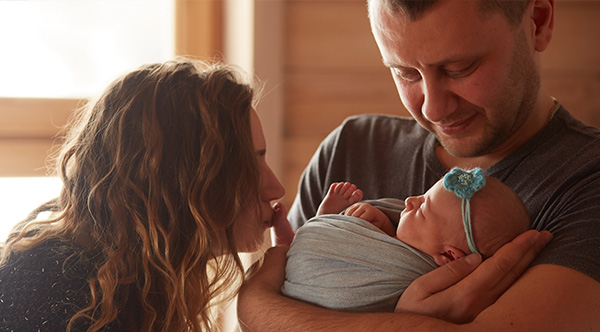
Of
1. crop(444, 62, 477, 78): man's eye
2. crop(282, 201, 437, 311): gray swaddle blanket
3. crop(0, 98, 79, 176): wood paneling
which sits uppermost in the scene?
crop(444, 62, 477, 78): man's eye

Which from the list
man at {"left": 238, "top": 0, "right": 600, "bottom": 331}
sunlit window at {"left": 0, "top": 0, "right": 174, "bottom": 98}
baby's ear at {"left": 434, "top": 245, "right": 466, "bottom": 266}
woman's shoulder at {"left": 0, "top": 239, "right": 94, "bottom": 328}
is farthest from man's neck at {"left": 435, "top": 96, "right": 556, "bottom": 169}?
sunlit window at {"left": 0, "top": 0, "right": 174, "bottom": 98}

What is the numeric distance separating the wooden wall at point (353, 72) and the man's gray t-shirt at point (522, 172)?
70 centimetres

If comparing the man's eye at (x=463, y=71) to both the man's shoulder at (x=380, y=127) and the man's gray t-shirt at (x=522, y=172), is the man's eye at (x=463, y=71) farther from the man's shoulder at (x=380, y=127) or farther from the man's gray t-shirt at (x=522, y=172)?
the man's shoulder at (x=380, y=127)

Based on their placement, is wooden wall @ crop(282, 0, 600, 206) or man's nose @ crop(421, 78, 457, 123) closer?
man's nose @ crop(421, 78, 457, 123)

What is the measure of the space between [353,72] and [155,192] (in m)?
1.45

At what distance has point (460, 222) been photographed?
1332 mm

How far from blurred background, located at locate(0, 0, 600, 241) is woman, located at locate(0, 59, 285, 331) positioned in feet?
3.61

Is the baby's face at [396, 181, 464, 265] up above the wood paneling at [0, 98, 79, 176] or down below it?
above

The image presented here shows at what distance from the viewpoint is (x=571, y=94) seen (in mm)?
2711

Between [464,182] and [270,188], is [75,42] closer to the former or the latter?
[270,188]

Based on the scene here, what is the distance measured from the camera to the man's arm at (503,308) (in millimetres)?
1143

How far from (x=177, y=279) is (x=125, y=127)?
36cm

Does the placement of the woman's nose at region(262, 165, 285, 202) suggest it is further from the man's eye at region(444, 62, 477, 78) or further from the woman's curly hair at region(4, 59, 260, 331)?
the man's eye at region(444, 62, 477, 78)

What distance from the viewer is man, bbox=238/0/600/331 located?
1.19 metres
